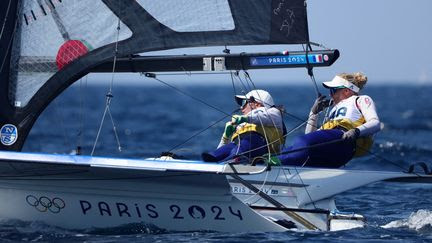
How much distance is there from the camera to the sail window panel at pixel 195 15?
29.8ft

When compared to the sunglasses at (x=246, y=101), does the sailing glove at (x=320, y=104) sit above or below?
below

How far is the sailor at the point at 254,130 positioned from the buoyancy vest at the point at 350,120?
1.48 ft

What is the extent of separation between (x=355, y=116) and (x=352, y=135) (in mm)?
504

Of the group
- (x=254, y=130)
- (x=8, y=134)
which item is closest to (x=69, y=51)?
(x=8, y=134)

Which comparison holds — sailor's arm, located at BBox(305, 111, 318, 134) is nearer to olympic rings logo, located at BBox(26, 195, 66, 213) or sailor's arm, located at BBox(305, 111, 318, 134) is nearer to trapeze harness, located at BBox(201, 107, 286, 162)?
trapeze harness, located at BBox(201, 107, 286, 162)

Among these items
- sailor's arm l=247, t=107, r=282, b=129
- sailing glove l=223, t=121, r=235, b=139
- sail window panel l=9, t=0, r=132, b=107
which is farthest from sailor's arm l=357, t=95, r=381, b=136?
sail window panel l=9, t=0, r=132, b=107

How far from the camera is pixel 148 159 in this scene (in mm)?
8797

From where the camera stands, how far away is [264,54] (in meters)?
8.93

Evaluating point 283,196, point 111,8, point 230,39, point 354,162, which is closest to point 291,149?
point 283,196

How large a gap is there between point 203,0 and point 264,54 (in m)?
0.72

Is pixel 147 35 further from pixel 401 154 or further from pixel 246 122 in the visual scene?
pixel 401 154

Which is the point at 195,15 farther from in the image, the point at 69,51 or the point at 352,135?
the point at 352,135

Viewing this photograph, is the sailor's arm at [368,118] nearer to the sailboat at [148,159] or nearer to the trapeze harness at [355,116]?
the trapeze harness at [355,116]

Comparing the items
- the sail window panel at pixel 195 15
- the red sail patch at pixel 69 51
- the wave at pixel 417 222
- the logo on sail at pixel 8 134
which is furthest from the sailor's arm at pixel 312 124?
the logo on sail at pixel 8 134
